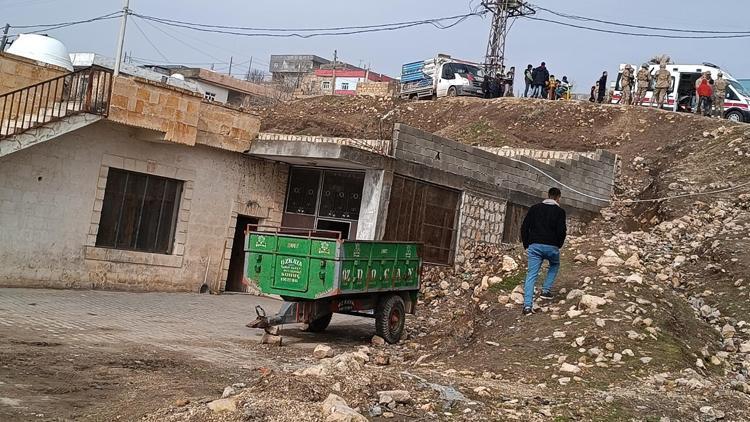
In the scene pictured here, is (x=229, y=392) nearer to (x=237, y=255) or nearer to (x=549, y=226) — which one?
(x=549, y=226)

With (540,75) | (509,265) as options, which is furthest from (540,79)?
(509,265)

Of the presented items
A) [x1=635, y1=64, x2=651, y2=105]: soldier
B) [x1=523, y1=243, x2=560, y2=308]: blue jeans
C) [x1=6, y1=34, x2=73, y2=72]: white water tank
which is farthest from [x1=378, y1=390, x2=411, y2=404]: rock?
[x1=635, y1=64, x2=651, y2=105]: soldier

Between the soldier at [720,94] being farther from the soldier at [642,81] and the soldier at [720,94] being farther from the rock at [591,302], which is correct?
the rock at [591,302]

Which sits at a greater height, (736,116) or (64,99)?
(736,116)

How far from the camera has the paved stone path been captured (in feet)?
32.4

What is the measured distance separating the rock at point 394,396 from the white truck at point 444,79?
1095 inches

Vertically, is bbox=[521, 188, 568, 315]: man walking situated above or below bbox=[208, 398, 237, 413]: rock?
above

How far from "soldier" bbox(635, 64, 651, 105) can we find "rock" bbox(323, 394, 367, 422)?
25203mm

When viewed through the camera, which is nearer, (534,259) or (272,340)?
(534,259)

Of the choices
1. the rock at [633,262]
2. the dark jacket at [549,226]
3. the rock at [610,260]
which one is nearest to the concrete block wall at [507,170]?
the rock at [610,260]

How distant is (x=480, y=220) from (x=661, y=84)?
1224cm

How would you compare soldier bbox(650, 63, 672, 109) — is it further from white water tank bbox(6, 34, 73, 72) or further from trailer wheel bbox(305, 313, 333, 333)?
white water tank bbox(6, 34, 73, 72)

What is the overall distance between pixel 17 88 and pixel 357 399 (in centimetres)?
1156

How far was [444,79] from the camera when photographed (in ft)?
111
